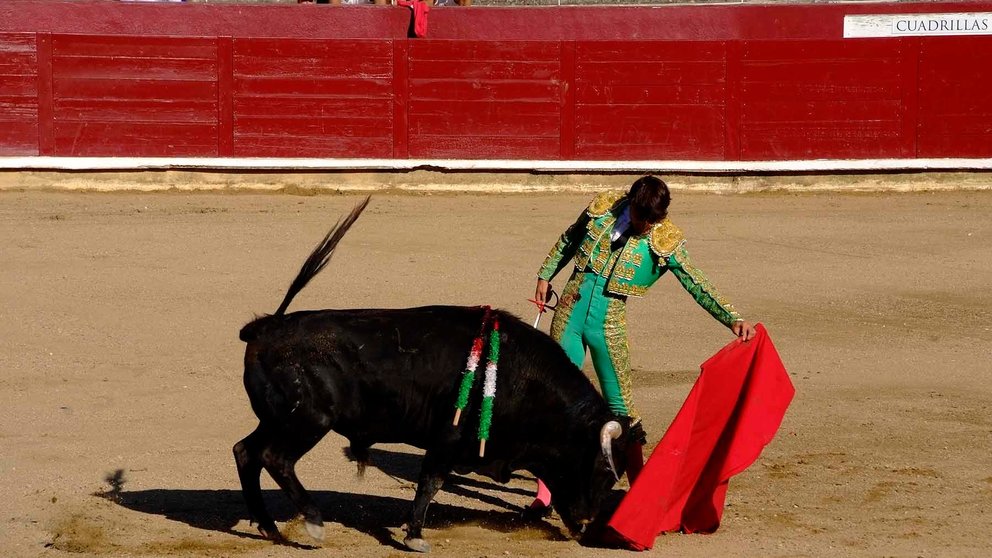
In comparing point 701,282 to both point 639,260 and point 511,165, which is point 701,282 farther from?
point 511,165

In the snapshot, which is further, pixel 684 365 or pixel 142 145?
pixel 142 145

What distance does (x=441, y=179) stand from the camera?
11.7 m

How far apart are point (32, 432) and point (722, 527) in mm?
2694

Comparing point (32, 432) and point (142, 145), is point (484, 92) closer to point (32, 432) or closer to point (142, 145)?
point (142, 145)

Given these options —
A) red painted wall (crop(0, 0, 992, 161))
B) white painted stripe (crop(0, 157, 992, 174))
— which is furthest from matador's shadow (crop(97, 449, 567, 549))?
red painted wall (crop(0, 0, 992, 161))

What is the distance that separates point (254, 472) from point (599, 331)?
1.16 m

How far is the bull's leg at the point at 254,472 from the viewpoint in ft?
13.8

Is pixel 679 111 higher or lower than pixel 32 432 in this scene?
higher

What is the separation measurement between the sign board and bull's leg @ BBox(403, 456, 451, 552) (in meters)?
8.51

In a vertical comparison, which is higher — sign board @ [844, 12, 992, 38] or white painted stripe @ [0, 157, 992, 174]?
sign board @ [844, 12, 992, 38]

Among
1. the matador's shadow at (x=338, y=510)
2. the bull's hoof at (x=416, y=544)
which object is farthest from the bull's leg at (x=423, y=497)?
the matador's shadow at (x=338, y=510)

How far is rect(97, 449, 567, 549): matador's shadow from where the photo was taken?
178 inches

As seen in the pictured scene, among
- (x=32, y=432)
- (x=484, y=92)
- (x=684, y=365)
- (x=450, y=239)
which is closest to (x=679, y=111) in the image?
(x=484, y=92)

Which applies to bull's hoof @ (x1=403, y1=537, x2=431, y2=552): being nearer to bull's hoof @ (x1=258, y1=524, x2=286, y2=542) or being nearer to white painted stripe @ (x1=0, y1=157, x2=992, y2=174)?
bull's hoof @ (x1=258, y1=524, x2=286, y2=542)
